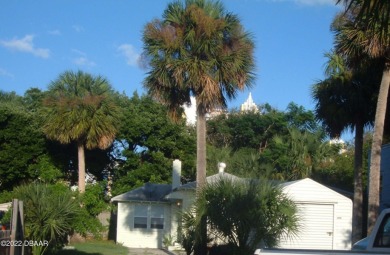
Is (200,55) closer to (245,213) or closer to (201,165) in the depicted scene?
(201,165)

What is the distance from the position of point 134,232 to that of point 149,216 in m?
1.18

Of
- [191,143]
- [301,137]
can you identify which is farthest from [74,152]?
[301,137]

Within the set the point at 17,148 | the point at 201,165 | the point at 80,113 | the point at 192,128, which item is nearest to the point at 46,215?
the point at 201,165

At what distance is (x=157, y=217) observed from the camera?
35312 millimetres

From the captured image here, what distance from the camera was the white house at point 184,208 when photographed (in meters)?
27.1

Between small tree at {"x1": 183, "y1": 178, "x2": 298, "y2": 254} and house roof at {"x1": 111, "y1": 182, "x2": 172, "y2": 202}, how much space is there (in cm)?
1323

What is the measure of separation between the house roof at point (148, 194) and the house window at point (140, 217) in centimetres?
54

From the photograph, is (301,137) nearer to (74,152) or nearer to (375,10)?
(74,152)

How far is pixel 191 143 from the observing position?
1743 inches

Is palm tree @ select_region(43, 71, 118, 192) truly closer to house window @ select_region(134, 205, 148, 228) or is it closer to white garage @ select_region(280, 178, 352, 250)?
house window @ select_region(134, 205, 148, 228)

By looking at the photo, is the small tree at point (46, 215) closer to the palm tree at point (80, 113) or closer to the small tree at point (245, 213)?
the small tree at point (245, 213)

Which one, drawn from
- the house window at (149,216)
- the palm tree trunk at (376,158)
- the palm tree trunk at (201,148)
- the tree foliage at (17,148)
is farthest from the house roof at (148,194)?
the palm tree trunk at (376,158)

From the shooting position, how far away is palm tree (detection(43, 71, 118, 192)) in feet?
112

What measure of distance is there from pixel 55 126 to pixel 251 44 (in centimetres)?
1427
